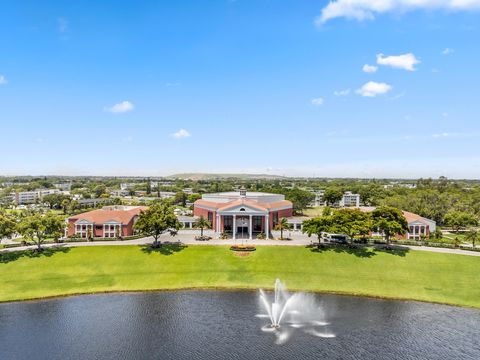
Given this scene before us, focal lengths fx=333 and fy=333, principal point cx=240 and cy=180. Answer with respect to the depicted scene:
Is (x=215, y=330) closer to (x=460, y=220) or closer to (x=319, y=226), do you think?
(x=319, y=226)

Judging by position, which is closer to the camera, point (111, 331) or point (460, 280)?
point (111, 331)

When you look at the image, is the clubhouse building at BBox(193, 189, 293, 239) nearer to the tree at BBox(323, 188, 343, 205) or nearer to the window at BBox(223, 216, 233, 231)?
the window at BBox(223, 216, 233, 231)

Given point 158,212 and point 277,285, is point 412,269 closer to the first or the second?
point 277,285

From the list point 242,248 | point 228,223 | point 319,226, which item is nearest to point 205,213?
point 228,223

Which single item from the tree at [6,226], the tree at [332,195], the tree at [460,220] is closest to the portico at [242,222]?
the tree at [6,226]

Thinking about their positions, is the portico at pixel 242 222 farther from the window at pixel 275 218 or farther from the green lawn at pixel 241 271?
the green lawn at pixel 241 271

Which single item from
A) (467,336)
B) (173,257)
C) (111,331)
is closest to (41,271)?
(173,257)
